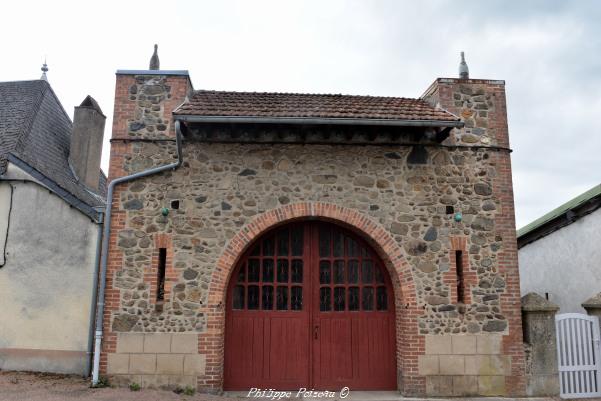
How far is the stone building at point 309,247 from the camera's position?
7113 mm

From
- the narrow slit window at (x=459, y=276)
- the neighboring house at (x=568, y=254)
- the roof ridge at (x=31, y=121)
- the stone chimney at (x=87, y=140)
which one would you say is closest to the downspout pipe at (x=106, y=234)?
the roof ridge at (x=31, y=121)

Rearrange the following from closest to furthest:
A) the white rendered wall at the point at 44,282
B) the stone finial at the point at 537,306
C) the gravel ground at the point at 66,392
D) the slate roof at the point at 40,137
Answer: the gravel ground at the point at 66,392, the stone finial at the point at 537,306, the white rendered wall at the point at 44,282, the slate roof at the point at 40,137

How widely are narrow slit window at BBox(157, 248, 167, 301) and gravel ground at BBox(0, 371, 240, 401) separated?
1411mm

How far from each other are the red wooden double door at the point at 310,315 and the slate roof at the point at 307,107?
6.30 feet

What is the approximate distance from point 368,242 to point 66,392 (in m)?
5.07

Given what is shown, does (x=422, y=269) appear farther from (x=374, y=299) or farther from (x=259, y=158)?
(x=259, y=158)

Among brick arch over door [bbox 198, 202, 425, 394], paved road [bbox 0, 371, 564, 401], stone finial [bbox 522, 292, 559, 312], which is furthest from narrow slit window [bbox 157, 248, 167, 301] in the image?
stone finial [bbox 522, 292, 559, 312]

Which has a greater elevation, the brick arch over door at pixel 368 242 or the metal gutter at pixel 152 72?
the metal gutter at pixel 152 72

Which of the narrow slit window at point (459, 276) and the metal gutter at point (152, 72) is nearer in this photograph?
the narrow slit window at point (459, 276)

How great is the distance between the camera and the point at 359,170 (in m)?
7.64

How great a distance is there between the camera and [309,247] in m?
7.71

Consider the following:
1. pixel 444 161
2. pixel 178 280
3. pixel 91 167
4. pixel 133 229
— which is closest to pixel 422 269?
pixel 444 161

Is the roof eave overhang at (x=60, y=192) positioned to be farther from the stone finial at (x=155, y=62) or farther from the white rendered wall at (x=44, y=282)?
the stone finial at (x=155, y=62)

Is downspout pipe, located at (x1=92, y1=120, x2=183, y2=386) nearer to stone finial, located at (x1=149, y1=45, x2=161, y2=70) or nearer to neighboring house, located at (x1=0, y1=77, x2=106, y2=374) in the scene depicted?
neighboring house, located at (x1=0, y1=77, x2=106, y2=374)
